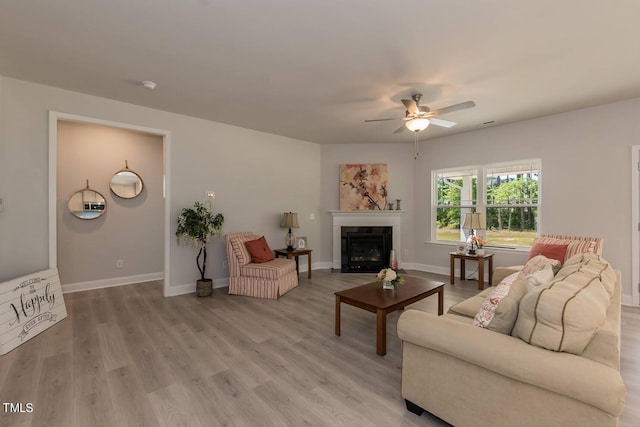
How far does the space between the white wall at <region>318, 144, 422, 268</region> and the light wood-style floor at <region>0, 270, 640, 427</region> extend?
8.61 feet

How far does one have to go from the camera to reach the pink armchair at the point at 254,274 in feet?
13.8

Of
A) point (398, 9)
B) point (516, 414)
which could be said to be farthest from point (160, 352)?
point (398, 9)

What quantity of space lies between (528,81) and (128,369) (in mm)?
4856

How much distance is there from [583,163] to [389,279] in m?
3.58

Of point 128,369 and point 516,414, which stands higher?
point 516,414

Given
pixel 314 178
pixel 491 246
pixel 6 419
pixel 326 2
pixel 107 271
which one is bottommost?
pixel 6 419

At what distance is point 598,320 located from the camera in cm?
133

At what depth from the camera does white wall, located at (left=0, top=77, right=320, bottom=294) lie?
3254 millimetres

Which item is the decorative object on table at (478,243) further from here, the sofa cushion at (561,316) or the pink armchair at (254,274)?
the sofa cushion at (561,316)

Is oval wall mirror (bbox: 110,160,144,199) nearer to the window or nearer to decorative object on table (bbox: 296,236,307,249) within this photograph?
decorative object on table (bbox: 296,236,307,249)

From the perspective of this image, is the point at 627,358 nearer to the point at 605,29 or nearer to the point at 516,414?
the point at 516,414

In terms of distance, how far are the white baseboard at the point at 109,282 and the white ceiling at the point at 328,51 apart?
116 inches

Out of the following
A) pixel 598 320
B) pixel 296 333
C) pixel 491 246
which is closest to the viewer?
pixel 598 320

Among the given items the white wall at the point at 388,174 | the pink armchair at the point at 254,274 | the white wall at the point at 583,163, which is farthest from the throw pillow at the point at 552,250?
the pink armchair at the point at 254,274
